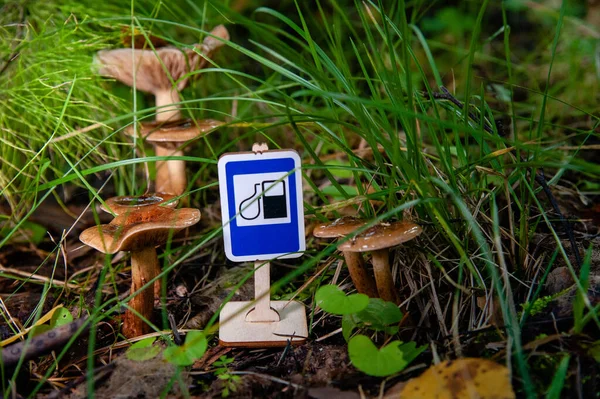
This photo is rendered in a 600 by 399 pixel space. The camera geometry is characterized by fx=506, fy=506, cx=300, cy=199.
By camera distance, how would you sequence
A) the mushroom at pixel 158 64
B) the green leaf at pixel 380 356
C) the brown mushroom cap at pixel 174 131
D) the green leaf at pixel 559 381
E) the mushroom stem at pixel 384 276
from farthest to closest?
the mushroom at pixel 158 64 < the brown mushroom cap at pixel 174 131 < the mushroom stem at pixel 384 276 < the green leaf at pixel 380 356 < the green leaf at pixel 559 381

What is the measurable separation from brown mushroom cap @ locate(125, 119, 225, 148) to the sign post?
19.0 inches

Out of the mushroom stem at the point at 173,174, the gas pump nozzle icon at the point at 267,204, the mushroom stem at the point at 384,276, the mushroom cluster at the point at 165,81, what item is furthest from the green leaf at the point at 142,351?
the mushroom stem at the point at 173,174

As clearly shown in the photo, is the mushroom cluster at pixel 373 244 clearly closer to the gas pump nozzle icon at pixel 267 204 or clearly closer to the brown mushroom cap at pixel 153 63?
the gas pump nozzle icon at pixel 267 204

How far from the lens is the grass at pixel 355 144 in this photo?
1415mm

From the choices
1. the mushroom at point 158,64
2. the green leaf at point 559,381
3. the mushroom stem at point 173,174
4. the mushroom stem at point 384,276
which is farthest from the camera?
the mushroom stem at point 173,174

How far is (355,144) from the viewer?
→ 2.82m

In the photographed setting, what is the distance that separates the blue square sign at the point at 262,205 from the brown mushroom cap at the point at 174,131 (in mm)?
479

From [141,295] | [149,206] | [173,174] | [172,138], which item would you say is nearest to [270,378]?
[141,295]

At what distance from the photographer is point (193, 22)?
102 inches

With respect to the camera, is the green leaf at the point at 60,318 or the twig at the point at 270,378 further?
the green leaf at the point at 60,318

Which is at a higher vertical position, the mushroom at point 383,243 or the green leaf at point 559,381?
the mushroom at point 383,243

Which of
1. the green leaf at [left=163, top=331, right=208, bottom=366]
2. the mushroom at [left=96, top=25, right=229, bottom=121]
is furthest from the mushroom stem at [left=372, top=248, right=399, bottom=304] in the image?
the mushroom at [left=96, top=25, right=229, bottom=121]

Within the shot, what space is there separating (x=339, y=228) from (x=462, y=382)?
50 cm

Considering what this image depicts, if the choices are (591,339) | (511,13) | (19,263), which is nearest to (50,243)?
(19,263)
